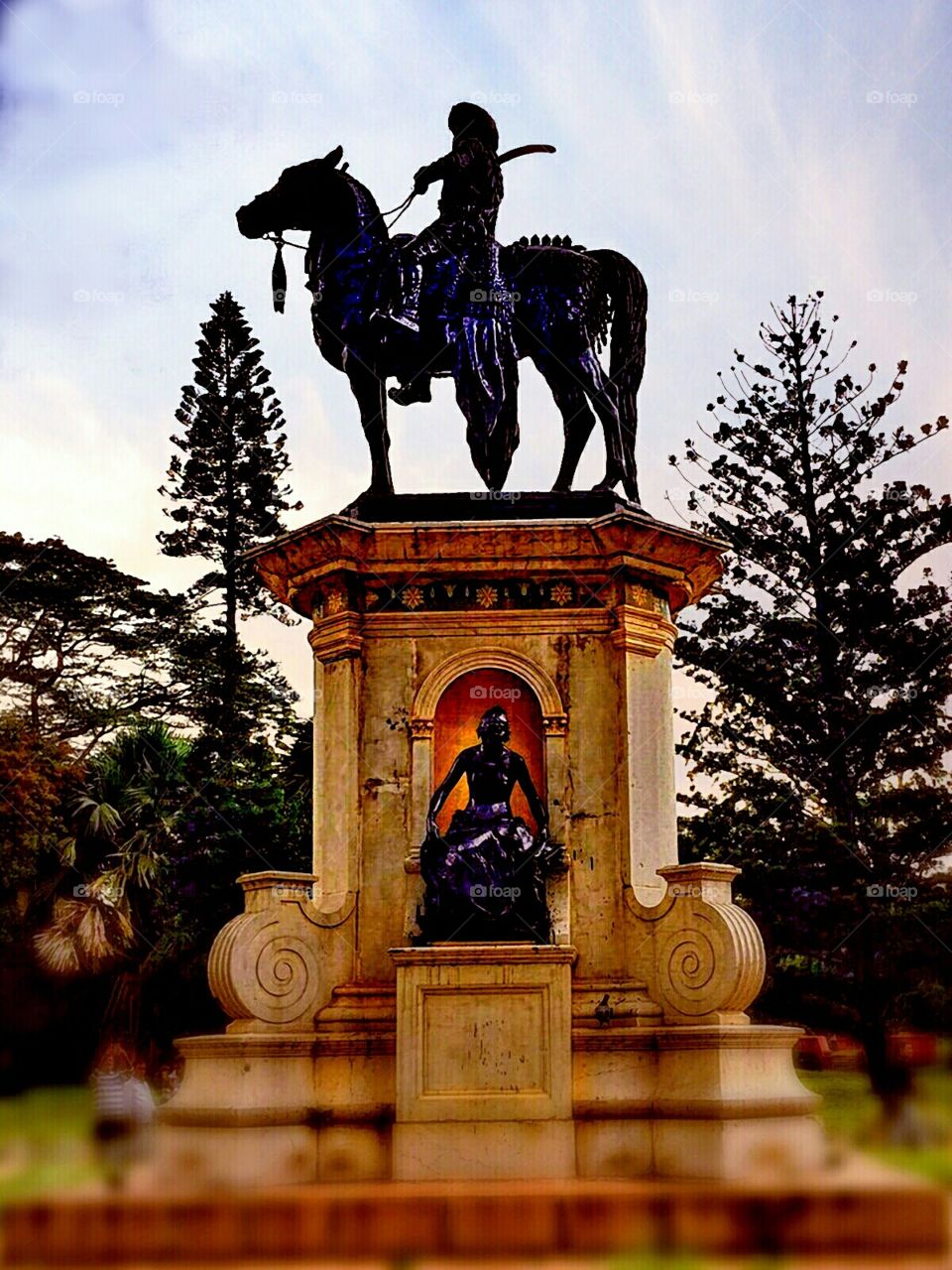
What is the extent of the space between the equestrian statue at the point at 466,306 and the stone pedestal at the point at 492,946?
0.98 meters

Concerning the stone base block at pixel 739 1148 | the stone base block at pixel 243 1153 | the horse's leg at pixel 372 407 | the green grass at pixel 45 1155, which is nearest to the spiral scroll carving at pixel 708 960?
the stone base block at pixel 739 1148

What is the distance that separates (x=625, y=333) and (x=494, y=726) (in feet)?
13.1

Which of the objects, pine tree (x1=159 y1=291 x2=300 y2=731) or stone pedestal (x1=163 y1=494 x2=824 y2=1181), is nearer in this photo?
stone pedestal (x1=163 y1=494 x2=824 y2=1181)

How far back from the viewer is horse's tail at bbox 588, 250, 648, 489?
13352 millimetres

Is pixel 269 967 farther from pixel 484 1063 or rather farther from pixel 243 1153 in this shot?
pixel 484 1063

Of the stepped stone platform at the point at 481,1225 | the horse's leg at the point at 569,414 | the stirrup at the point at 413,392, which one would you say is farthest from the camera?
the stirrup at the point at 413,392

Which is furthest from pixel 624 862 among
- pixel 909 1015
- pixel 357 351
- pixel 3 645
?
pixel 3 645

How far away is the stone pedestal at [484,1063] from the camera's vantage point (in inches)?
396

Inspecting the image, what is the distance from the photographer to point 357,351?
12.8 m

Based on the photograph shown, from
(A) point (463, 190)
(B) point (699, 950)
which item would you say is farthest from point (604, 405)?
(B) point (699, 950)

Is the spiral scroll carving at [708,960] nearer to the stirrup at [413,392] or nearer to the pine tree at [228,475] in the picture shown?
the stirrup at [413,392]

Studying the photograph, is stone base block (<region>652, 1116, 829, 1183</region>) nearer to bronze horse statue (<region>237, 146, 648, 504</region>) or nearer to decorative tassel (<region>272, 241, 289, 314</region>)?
bronze horse statue (<region>237, 146, 648, 504</region>)

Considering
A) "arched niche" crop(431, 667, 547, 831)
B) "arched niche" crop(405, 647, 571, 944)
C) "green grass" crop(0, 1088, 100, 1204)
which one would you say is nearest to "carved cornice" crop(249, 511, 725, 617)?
"arched niche" crop(405, 647, 571, 944)

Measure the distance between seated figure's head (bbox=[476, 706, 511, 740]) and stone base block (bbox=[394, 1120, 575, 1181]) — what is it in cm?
263
